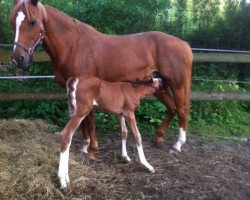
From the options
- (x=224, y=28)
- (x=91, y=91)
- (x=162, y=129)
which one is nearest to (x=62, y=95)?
(x=162, y=129)

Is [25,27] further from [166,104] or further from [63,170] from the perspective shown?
[166,104]

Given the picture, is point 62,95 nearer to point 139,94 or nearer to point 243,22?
point 139,94

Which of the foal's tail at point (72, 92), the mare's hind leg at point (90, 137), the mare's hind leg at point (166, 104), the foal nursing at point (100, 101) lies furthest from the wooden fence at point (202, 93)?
the foal's tail at point (72, 92)

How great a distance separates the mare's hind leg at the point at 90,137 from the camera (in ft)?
18.4

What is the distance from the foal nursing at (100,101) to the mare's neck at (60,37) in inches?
23.8

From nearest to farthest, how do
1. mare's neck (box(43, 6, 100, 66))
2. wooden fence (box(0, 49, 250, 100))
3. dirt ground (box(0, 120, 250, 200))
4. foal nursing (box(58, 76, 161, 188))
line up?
dirt ground (box(0, 120, 250, 200)) → foal nursing (box(58, 76, 161, 188)) → mare's neck (box(43, 6, 100, 66)) → wooden fence (box(0, 49, 250, 100))

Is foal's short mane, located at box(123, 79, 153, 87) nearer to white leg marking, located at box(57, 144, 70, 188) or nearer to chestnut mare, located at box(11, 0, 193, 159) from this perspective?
chestnut mare, located at box(11, 0, 193, 159)

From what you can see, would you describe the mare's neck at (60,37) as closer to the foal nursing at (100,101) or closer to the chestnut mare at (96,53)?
the chestnut mare at (96,53)

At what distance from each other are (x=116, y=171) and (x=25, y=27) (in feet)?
6.87

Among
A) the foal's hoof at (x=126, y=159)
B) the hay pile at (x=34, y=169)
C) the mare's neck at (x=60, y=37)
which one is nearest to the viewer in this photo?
the hay pile at (x=34, y=169)

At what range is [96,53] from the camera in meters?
5.62

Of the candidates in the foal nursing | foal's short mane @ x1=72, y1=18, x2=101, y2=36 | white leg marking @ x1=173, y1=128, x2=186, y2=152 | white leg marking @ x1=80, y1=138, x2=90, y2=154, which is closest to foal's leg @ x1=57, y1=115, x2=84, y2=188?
the foal nursing

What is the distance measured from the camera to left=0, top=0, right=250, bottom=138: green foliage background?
25.2ft

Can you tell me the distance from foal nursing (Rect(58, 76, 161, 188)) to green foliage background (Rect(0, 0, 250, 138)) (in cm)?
183
